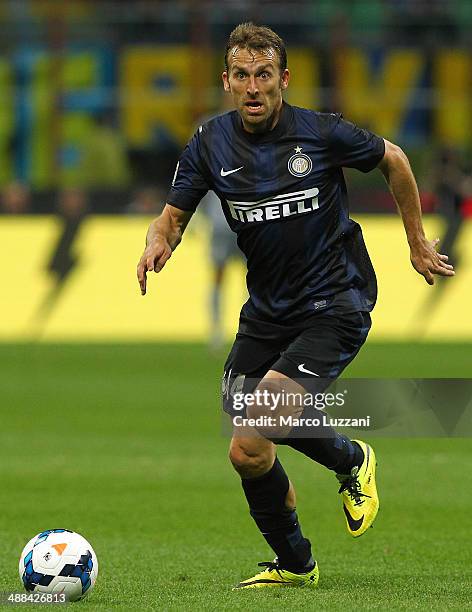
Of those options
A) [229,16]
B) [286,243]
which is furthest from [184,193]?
[229,16]

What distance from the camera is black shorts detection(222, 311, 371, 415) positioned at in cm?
636

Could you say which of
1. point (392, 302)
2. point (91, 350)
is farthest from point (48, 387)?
point (392, 302)

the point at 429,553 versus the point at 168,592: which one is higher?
the point at 168,592

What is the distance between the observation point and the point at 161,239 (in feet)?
21.4

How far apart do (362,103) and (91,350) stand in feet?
42.7

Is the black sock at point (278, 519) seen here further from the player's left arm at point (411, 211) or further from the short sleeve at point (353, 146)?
the short sleeve at point (353, 146)

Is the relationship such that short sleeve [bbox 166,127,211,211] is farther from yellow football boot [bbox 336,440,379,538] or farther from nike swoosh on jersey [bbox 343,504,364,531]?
nike swoosh on jersey [bbox 343,504,364,531]

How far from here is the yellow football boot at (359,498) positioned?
260 inches

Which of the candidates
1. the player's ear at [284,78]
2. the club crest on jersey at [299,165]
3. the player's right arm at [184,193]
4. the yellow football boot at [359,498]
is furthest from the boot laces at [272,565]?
the player's ear at [284,78]

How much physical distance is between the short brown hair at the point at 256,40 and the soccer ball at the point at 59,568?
7.05 ft

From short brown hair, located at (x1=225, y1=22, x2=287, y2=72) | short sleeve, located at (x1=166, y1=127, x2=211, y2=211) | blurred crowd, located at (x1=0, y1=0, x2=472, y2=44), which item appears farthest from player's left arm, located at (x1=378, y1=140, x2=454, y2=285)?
blurred crowd, located at (x1=0, y1=0, x2=472, y2=44)

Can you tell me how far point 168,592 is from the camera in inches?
249

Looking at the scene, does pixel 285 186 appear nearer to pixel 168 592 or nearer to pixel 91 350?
pixel 168 592

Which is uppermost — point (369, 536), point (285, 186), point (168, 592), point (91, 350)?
point (285, 186)
